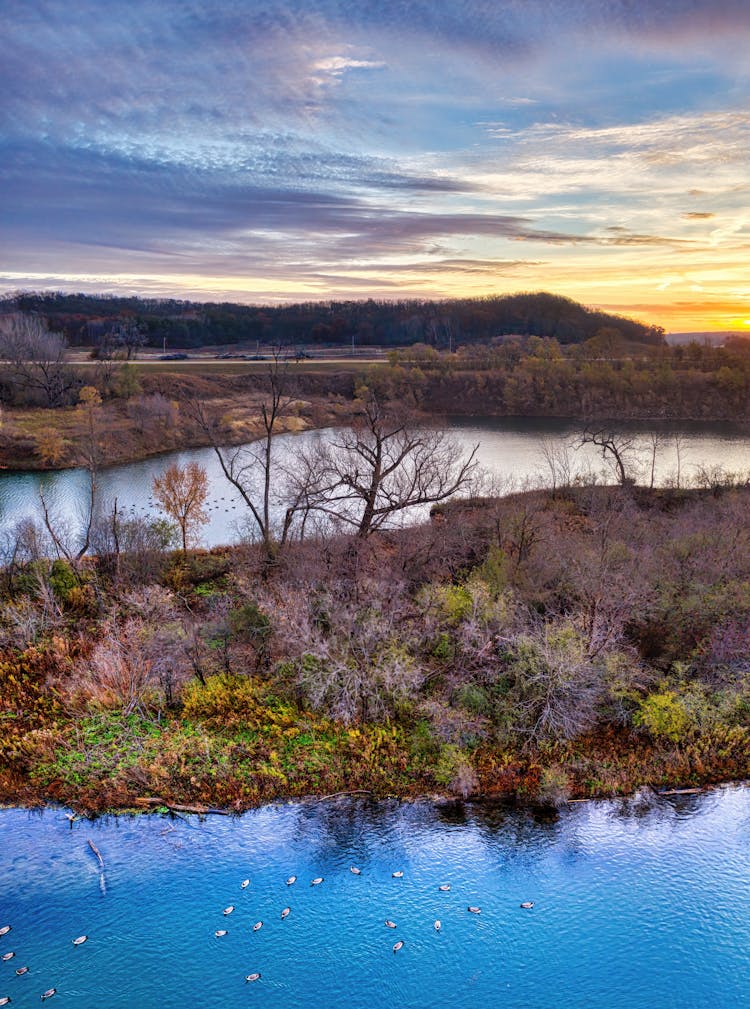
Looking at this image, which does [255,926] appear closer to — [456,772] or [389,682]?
[456,772]

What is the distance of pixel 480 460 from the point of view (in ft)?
195

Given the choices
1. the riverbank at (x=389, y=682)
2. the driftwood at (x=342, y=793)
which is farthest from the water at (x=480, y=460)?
the driftwood at (x=342, y=793)

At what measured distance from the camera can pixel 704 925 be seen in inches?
605

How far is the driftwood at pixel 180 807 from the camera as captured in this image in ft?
60.9

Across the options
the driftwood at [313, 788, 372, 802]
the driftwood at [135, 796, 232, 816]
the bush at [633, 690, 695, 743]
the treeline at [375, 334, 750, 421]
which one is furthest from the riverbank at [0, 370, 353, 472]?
the bush at [633, 690, 695, 743]

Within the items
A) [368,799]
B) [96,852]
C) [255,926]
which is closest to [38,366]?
[96,852]

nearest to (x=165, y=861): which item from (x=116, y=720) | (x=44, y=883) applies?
(x=44, y=883)

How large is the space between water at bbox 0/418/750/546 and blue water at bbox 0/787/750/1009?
2277 centimetres

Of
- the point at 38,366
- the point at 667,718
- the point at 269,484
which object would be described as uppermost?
the point at 38,366

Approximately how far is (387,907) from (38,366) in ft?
245

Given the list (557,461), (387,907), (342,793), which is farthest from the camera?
(557,461)

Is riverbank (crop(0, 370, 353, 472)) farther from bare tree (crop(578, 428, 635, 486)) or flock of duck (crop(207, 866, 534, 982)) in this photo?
flock of duck (crop(207, 866, 534, 982))

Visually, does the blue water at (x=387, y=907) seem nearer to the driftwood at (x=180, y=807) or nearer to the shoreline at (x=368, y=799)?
the shoreline at (x=368, y=799)

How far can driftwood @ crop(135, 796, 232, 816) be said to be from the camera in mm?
18562
